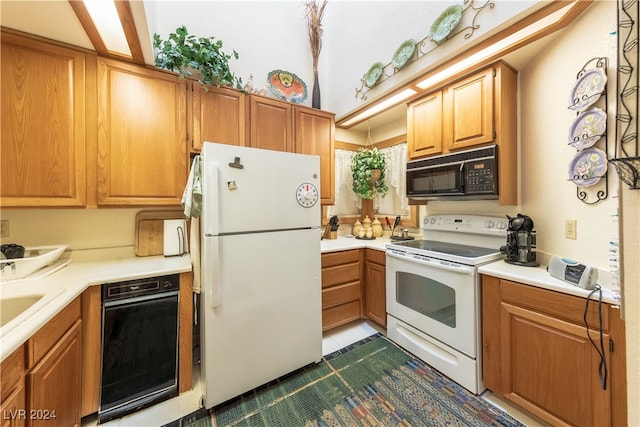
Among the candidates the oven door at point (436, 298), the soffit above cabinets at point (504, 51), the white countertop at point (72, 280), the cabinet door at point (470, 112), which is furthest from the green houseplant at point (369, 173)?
the white countertop at point (72, 280)

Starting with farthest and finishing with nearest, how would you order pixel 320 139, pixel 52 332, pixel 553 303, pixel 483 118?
pixel 320 139 → pixel 483 118 → pixel 553 303 → pixel 52 332

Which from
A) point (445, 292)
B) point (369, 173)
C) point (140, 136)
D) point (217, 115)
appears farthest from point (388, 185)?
point (140, 136)

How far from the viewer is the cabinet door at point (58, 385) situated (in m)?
0.90

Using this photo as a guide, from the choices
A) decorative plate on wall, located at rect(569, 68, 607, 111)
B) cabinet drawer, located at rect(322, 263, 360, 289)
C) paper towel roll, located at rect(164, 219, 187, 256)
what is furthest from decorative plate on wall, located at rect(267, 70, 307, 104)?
decorative plate on wall, located at rect(569, 68, 607, 111)

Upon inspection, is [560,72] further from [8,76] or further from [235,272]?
[8,76]

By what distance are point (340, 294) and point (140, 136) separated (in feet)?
6.85

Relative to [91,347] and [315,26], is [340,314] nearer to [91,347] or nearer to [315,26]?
[91,347]

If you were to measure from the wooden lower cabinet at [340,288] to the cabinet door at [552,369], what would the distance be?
122 centimetres

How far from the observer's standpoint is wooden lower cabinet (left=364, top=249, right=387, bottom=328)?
223 cm

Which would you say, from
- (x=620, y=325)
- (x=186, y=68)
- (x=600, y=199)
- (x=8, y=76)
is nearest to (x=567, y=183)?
(x=600, y=199)

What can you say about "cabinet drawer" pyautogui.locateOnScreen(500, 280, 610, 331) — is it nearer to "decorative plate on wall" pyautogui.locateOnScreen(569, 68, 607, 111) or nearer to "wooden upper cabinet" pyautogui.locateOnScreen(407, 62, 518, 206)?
"wooden upper cabinet" pyautogui.locateOnScreen(407, 62, 518, 206)

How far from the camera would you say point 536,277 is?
1.31 meters

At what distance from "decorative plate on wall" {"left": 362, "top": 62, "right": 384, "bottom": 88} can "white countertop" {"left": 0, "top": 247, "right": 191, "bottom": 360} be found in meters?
2.33

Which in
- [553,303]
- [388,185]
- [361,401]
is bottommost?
[361,401]
